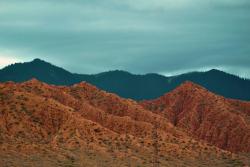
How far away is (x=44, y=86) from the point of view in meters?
142

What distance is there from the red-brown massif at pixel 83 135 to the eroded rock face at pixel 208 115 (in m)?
8.26

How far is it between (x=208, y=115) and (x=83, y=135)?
189ft

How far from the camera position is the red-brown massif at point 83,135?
4173 inches

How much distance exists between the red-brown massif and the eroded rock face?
8.26 meters

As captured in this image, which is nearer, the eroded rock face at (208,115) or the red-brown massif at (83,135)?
the red-brown massif at (83,135)

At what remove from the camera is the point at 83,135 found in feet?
383

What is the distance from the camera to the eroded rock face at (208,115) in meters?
153

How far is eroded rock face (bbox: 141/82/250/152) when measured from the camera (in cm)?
15312

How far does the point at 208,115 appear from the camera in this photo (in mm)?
163625

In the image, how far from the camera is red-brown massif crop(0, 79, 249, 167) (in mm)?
106000

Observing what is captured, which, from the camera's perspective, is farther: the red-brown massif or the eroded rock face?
the eroded rock face

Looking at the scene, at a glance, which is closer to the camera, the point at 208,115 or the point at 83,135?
the point at 83,135

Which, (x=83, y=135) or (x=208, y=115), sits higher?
(x=208, y=115)

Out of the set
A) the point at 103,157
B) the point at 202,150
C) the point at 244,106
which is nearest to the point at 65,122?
the point at 103,157
